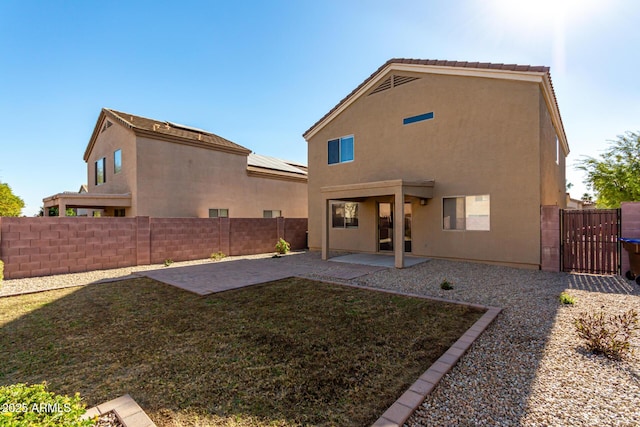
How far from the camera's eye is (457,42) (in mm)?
10047

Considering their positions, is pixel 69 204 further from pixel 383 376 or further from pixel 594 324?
pixel 594 324

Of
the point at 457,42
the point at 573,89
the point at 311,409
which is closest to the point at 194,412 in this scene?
the point at 311,409

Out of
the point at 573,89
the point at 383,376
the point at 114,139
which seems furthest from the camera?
the point at 114,139

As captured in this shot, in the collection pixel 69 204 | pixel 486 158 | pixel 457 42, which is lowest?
pixel 69 204

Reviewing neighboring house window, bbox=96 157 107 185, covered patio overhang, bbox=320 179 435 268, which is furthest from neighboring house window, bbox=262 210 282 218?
neighboring house window, bbox=96 157 107 185

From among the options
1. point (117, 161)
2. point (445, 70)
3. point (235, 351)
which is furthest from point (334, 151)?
point (117, 161)

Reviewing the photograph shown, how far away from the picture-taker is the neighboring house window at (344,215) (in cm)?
1427

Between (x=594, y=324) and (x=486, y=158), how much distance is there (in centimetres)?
764

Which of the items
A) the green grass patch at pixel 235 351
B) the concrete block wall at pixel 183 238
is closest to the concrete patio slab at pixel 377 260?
the green grass patch at pixel 235 351

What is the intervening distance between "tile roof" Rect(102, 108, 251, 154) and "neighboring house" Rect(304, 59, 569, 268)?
775cm

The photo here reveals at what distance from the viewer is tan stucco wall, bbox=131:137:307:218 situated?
15.4 metres

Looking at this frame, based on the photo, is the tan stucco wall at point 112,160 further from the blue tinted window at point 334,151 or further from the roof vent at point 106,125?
the blue tinted window at point 334,151

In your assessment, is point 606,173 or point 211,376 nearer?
point 211,376

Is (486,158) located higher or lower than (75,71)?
lower
